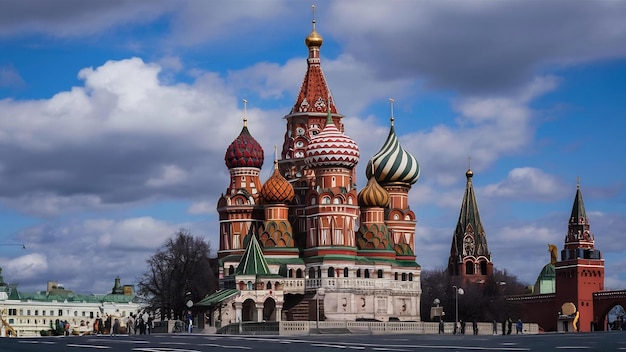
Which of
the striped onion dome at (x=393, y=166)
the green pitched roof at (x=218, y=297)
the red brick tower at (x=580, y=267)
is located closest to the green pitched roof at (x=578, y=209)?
the red brick tower at (x=580, y=267)

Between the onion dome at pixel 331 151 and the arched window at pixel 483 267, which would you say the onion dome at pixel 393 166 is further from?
the arched window at pixel 483 267

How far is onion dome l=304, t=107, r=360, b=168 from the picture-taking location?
2953 inches

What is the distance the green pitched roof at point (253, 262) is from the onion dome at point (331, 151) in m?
6.99

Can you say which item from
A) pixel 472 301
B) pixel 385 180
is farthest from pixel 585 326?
pixel 385 180

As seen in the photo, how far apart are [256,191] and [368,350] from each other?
1843 inches

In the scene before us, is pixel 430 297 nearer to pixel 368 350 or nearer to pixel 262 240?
pixel 262 240

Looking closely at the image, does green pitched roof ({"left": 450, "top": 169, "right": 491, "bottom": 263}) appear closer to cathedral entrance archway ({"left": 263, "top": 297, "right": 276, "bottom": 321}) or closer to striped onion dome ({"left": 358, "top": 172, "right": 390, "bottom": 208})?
striped onion dome ({"left": 358, "top": 172, "right": 390, "bottom": 208})

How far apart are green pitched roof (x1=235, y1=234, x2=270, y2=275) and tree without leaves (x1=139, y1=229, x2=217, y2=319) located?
29.6 feet

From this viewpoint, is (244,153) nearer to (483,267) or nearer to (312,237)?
(312,237)

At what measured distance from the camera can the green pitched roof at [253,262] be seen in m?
73.1

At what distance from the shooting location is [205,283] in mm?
84312

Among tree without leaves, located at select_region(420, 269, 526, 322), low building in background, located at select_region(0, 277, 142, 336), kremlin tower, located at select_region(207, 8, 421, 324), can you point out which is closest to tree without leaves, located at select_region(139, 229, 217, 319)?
kremlin tower, located at select_region(207, 8, 421, 324)

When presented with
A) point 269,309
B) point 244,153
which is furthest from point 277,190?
point 269,309

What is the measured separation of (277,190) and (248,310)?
838 centimetres
